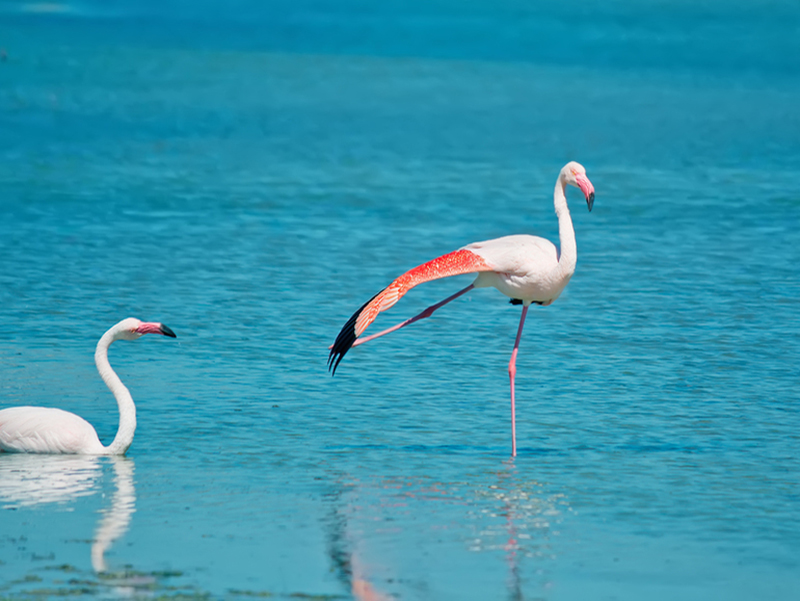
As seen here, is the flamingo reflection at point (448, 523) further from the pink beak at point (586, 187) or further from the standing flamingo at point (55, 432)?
the pink beak at point (586, 187)

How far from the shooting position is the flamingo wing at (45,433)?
7.98 meters

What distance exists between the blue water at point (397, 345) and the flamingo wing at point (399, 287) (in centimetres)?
69

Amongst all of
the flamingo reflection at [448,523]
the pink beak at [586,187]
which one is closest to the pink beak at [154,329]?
the flamingo reflection at [448,523]

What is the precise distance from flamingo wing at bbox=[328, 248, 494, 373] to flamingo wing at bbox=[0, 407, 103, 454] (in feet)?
5.06

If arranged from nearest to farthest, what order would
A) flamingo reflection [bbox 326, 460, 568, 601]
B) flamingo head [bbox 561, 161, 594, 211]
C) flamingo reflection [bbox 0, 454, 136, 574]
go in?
flamingo reflection [bbox 326, 460, 568, 601]
flamingo reflection [bbox 0, 454, 136, 574]
flamingo head [bbox 561, 161, 594, 211]

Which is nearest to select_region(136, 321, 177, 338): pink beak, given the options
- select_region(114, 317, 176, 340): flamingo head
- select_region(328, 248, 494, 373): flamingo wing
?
select_region(114, 317, 176, 340): flamingo head

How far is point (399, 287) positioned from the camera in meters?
8.33

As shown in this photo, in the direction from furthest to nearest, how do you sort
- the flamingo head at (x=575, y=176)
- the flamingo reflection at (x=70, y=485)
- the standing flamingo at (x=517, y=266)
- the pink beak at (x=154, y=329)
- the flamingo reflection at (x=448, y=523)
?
the flamingo head at (x=575, y=176), the standing flamingo at (x=517, y=266), the pink beak at (x=154, y=329), the flamingo reflection at (x=70, y=485), the flamingo reflection at (x=448, y=523)

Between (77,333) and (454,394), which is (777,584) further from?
(77,333)

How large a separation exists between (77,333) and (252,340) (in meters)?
1.46

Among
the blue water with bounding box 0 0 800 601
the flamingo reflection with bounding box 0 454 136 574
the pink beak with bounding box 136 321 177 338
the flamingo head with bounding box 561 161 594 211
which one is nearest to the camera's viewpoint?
the blue water with bounding box 0 0 800 601

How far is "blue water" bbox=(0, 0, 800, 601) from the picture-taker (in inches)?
255

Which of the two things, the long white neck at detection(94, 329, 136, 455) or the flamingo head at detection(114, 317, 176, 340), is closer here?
the long white neck at detection(94, 329, 136, 455)

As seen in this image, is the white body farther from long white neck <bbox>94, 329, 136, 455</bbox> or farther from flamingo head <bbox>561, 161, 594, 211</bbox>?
long white neck <bbox>94, 329, 136, 455</bbox>
